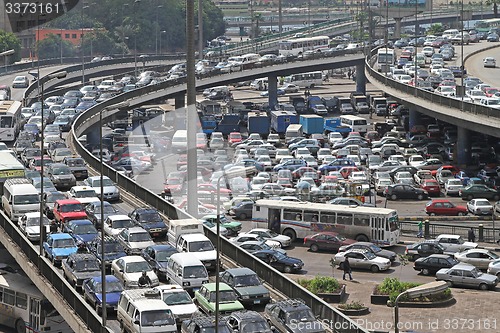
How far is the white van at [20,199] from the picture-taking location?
52.5m

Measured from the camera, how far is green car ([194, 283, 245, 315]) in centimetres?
3741

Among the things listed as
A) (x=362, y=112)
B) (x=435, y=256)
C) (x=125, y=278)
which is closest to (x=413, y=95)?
(x=362, y=112)

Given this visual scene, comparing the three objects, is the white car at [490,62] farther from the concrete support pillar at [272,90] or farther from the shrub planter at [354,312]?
the shrub planter at [354,312]

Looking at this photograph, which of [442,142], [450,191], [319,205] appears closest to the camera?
[319,205]

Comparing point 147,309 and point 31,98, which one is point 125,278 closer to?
point 147,309

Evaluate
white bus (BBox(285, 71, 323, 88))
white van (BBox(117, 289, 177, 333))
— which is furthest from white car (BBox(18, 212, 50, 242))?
white bus (BBox(285, 71, 323, 88))

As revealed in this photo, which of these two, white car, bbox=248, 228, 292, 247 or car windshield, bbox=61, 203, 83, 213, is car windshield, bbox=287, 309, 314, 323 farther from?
white car, bbox=248, 228, 292, 247

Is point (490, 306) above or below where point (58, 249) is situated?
below

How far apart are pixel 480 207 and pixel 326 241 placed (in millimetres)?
12144

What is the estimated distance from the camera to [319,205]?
60531mm

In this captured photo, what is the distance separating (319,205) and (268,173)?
1607 cm

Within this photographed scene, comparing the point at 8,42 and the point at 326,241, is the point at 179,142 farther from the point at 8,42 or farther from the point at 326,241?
the point at 8,42

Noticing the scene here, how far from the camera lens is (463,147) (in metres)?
81.9

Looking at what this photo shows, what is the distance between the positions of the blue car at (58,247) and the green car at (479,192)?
3144 cm
